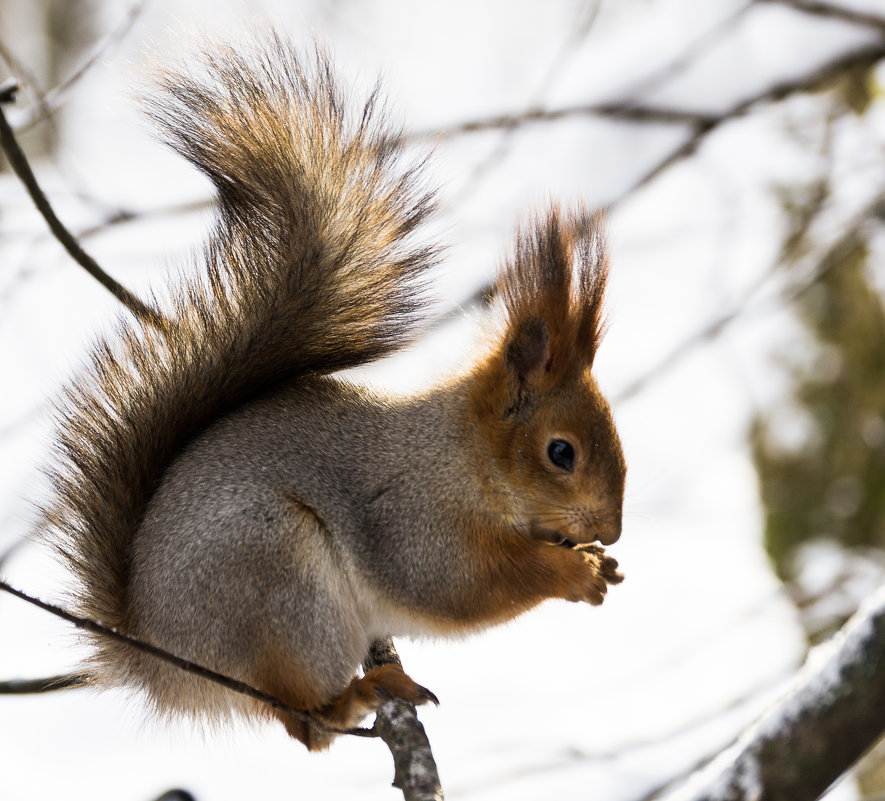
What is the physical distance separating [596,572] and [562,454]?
27cm

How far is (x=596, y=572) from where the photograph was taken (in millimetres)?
2160

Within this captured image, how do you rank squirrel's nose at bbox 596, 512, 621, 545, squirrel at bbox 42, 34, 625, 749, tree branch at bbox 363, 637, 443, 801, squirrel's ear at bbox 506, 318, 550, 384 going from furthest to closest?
squirrel's ear at bbox 506, 318, 550, 384 → squirrel's nose at bbox 596, 512, 621, 545 → squirrel at bbox 42, 34, 625, 749 → tree branch at bbox 363, 637, 443, 801

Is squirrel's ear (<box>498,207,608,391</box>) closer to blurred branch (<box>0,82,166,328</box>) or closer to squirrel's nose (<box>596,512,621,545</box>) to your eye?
squirrel's nose (<box>596,512,621,545</box>)

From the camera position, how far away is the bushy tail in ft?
6.59

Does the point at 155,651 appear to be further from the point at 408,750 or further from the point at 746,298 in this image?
the point at 746,298

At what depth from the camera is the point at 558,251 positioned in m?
2.17

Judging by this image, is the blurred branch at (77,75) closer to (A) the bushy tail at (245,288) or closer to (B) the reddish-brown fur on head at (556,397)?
(A) the bushy tail at (245,288)

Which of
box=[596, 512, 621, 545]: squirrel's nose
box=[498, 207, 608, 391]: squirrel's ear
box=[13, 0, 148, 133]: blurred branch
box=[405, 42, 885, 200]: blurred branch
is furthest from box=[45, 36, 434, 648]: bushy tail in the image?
box=[405, 42, 885, 200]: blurred branch

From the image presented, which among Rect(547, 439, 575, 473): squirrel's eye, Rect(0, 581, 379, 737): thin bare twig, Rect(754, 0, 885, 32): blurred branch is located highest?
Rect(754, 0, 885, 32): blurred branch

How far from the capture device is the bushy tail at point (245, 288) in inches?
79.1

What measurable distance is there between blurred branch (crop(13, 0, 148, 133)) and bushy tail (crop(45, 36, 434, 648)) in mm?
384

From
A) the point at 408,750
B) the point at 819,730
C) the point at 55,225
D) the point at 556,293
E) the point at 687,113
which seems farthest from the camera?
the point at 687,113

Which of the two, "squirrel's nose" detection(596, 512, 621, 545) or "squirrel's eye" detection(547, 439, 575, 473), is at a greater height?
"squirrel's eye" detection(547, 439, 575, 473)

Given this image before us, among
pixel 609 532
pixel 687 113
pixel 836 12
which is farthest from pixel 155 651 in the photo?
pixel 836 12
